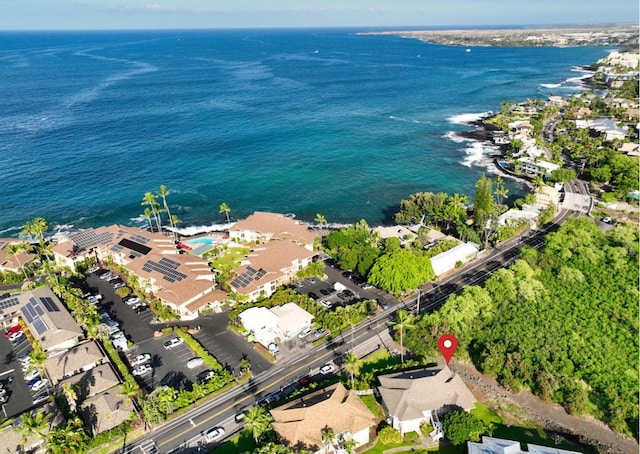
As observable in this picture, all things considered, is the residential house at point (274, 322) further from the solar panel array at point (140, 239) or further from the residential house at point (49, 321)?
the solar panel array at point (140, 239)

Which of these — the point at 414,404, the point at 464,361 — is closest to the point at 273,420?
the point at 414,404

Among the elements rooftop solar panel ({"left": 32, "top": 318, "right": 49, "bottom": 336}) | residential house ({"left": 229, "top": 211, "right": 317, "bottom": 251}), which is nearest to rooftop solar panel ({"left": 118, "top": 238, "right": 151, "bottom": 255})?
residential house ({"left": 229, "top": 211, "right": 317, "bottom": 251})

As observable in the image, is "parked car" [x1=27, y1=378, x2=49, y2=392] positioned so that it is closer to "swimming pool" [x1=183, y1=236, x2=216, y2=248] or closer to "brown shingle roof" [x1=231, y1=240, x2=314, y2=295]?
"brown shingle roof" [x1=231, y1=240, x2=314, y2=295]

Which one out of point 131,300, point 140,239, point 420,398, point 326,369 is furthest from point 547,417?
point 140,239

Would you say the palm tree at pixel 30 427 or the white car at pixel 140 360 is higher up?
the palm tree at pixel 30 427

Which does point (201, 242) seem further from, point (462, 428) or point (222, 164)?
point (462, 428)

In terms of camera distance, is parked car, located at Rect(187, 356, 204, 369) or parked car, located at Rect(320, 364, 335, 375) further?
parked car, located at Rect(187, 356, 204, 369)

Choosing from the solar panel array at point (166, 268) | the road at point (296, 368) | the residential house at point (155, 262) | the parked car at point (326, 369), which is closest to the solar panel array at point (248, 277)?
the residential house at point (155, 262)
